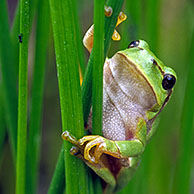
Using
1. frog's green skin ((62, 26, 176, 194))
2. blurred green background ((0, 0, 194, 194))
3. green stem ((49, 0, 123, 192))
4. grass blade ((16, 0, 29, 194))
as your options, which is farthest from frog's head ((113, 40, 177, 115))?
grass blade ((16, 0, 29, 194))

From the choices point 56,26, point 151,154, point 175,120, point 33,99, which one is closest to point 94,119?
point 56,26

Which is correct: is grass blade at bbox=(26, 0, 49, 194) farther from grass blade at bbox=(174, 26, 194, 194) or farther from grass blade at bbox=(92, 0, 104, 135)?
grass blade at bbox=(174, 26, 194, 194)

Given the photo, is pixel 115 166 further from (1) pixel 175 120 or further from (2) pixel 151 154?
(1) pixel 175 120

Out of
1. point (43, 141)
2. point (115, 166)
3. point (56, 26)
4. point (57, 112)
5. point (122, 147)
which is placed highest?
point (56, 26)

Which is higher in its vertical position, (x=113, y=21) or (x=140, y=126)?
(x=113, y=21)

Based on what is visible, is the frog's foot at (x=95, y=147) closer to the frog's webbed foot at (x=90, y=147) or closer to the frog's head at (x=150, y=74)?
the frog's webbed foot at (x=90, y=147)

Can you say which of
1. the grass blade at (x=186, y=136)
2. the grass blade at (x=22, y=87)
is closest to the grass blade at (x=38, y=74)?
the grass blade at (x=22, y=87)
